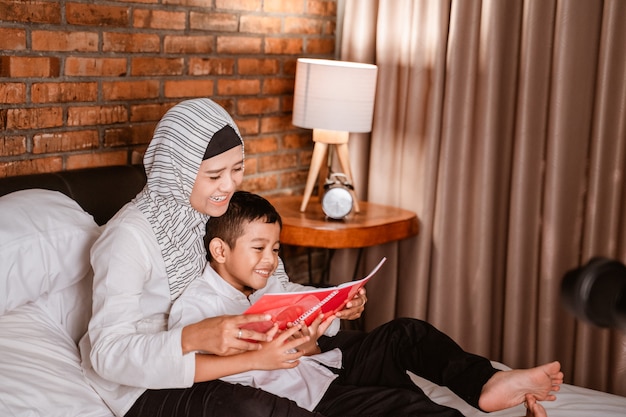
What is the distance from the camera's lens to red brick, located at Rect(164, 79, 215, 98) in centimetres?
264

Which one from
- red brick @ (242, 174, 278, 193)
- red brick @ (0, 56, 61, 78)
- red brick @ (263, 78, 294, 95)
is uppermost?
red brick @ (0, 56, 61, 78)

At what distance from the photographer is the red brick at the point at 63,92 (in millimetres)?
2217

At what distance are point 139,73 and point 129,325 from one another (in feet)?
3.57

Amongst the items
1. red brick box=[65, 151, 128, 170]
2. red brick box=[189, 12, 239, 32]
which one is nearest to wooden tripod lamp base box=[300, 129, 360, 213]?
red brick box=[189, 12, 239, 32]

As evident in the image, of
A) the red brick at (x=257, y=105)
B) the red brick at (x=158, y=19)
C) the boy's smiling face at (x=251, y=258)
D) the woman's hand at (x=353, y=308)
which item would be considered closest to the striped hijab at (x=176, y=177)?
the boy's smiling face at (x=251, y=258)

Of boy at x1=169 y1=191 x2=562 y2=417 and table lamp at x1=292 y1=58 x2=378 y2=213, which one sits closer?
boy at x1=169 y1=191 x2=562 y2=417

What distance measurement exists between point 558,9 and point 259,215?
53.2 inches

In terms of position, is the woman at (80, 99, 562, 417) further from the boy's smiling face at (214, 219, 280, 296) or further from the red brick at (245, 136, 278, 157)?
the red brick at (245, 136, 278, 157)

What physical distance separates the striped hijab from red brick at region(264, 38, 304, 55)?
3.97ft

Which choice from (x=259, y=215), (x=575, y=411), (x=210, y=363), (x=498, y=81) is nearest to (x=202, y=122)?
(x=259, y=215)

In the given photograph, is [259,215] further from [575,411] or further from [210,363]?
[575,411]

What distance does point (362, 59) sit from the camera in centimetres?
323

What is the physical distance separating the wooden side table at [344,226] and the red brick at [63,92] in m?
0.80

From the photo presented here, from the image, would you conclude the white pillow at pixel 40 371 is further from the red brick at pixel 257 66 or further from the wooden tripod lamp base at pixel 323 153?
the red brick at pixel 257 66
